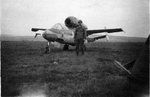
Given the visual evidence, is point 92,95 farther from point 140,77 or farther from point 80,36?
point 80,36

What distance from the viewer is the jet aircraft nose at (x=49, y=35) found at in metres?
12.2

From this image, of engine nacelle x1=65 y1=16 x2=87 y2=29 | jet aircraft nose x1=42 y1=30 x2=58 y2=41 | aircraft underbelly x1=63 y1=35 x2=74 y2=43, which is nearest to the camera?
jet aircraft nose x1=42 y1=30 x2=58 y2=41

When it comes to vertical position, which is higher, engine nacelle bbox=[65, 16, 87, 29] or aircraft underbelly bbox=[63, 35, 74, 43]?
engine nacelle bbox=[65, 16, 87, 29]

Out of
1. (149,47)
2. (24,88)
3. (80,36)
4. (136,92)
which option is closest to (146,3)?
(149,47)

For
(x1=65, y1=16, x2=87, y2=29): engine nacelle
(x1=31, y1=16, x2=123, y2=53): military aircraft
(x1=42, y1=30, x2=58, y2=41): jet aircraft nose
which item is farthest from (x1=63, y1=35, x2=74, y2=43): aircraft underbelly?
(x1=42, y1=30, x2=58, y2=41): jet aircraft nose

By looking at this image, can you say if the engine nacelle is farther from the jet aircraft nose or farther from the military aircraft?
the jet aircraft nose

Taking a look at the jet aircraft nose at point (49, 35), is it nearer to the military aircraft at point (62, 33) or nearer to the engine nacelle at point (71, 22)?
the military aircraft at point (62, 33)

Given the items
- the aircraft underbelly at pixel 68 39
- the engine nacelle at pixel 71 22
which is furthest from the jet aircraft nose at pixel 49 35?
the engine nacelle at pixel 71 22

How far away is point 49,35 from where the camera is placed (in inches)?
484

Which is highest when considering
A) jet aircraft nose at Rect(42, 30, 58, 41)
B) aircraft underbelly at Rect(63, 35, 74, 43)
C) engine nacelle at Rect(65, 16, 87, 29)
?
engine nacelle at Rect(65, 16, 87, 29)

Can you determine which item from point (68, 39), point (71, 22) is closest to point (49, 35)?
point (68, 39)

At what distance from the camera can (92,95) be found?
3.74 metres

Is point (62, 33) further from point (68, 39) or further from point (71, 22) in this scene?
point (71, 22)

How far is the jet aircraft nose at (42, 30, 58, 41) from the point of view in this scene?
1222 cm
